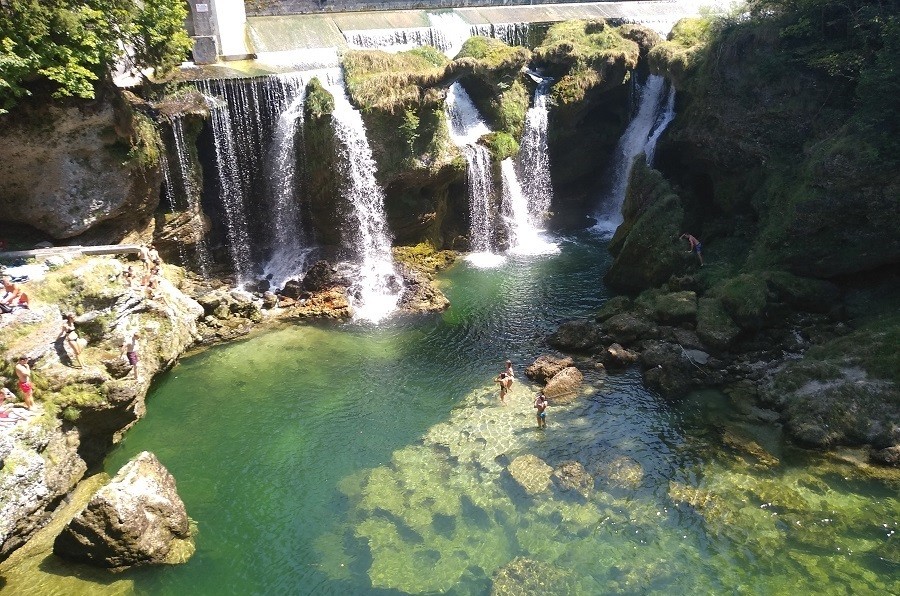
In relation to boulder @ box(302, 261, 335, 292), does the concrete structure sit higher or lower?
higher

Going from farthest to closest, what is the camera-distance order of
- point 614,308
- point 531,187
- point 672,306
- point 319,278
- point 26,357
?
point 531,187 → point 319,278 → point 614,308 → point 672,306 → point 26,357

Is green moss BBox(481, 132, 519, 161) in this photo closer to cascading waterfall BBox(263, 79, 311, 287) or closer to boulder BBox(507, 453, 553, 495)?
cascading waterfall BBox(263, 79, 311, 287)

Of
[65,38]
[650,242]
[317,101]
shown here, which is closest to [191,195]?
[317,101]

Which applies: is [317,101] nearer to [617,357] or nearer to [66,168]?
[66,168]

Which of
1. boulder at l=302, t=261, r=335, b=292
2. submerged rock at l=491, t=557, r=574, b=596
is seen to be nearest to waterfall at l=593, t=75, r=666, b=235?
boulder at l=302, t=261, r=335, b=292

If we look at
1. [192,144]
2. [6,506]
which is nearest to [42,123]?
[192,144]

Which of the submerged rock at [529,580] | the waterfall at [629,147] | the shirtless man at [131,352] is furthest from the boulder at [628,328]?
the shirtless man at [131,352]
